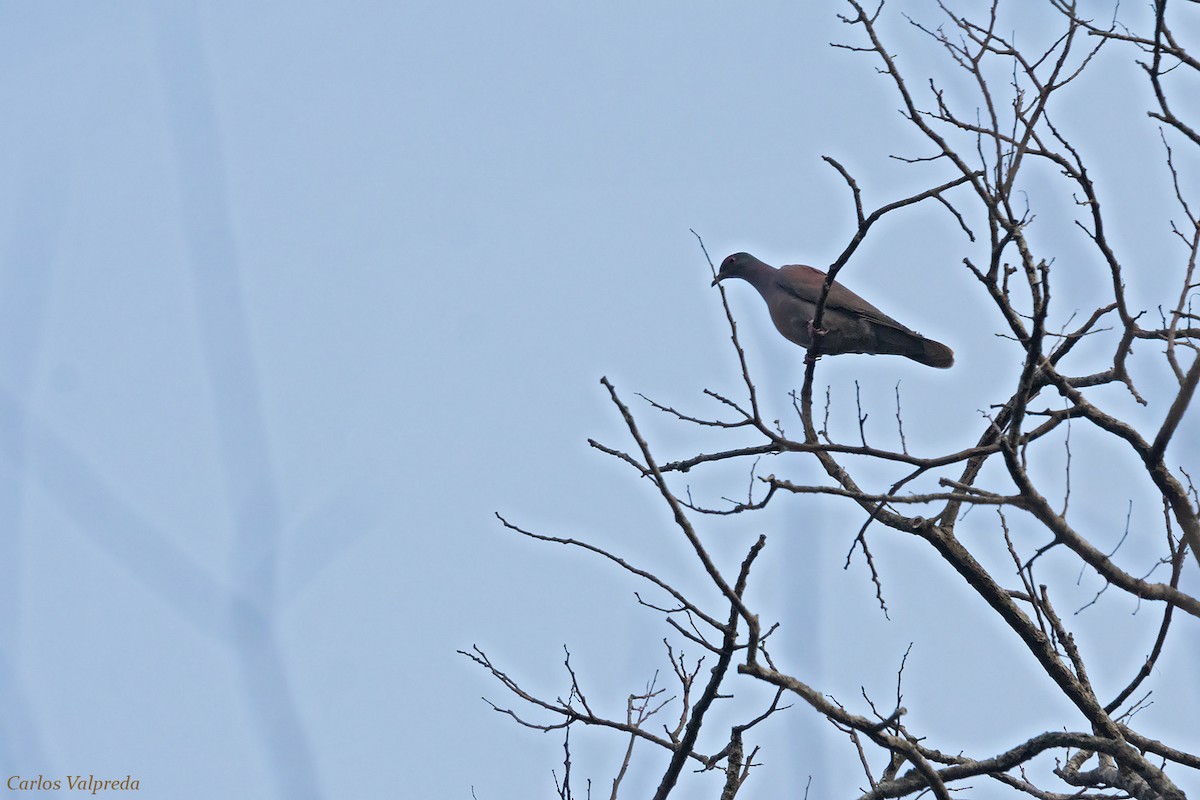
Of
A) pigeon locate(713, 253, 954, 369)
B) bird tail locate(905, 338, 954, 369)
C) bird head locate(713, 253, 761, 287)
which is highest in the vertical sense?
bird head locate(713, 253, 761, 287)

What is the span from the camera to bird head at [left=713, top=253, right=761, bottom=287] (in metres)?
8.11

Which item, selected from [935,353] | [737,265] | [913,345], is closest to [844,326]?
[913,345]

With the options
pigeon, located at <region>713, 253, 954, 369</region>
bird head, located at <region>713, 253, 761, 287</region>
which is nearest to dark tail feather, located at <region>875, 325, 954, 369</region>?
pigeon, located at <region>713, 253, 954, 369</region>

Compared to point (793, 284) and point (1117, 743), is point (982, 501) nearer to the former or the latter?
point (1117, 743)

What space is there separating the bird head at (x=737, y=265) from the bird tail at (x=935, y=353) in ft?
5.22

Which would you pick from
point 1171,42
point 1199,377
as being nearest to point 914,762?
point 1199,377

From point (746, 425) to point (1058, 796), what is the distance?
5.92 feet

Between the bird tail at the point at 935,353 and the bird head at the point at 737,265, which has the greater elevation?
the bird head at the point at 737,265

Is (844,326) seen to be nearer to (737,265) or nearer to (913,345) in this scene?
(913,345)

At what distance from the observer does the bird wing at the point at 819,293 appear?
22.1ft

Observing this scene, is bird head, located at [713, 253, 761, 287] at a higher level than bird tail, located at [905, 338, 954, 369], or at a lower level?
higher

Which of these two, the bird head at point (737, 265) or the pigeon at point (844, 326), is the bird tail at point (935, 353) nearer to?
the pigeon at point (844, 326)

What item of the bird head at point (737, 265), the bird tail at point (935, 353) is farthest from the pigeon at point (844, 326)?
the bird head at point (737, 265)

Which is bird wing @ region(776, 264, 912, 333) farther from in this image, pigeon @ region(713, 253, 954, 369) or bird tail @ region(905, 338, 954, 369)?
bird tail @ region(905, 338, 954, 369)
